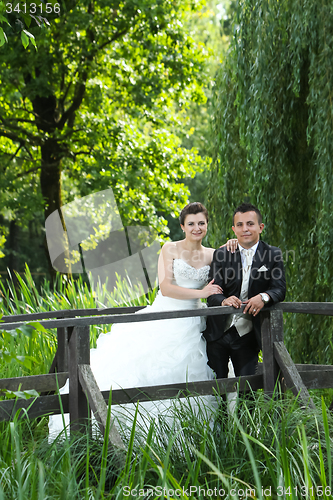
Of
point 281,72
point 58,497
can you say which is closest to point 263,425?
→ point 58,497

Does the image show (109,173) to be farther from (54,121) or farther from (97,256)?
(97,256)

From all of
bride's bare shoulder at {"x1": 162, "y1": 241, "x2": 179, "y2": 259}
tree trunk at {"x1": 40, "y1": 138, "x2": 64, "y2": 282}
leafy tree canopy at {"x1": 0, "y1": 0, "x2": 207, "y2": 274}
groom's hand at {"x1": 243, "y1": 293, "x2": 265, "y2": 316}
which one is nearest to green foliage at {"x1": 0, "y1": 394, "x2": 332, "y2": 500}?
groom's hand at {"x1": 243, "y1": 293, "x2": 265, "y2": 316}

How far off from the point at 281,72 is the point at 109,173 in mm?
4766

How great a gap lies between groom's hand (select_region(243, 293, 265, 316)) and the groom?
4.6 inches

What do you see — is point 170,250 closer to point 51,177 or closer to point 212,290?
point 212,290

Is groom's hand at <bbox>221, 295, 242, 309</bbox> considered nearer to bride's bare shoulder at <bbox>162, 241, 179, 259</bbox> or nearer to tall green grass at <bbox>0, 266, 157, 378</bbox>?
bride's bare shoulder at <bbox>162, 241, 179, 259</bbox>

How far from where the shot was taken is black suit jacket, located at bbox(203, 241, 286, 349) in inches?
121

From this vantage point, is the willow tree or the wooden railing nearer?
the wooden railing

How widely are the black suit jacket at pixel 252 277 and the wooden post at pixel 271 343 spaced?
0.09 meters

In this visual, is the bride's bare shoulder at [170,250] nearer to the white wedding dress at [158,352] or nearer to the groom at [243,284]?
the white wedding dress at [158,352]

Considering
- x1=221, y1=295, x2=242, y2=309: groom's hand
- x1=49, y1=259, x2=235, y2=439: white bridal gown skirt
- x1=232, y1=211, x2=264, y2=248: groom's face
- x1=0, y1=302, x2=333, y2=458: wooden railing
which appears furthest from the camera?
x1=49, y1=259, x2=235, y2=439: white bridal gown skirt

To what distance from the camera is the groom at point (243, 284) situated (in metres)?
3.12

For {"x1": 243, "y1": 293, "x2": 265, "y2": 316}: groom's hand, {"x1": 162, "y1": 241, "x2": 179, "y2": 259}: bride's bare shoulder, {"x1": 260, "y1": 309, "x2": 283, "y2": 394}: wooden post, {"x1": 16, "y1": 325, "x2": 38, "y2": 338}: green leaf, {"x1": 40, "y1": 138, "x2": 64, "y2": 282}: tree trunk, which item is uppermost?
{"x1": 40, "y1": 138, "x2": 64, "y2": 282}: tree trunk

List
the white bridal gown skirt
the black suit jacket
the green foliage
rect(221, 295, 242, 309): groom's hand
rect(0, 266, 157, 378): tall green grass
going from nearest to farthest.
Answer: the green foliage < rect(221, 295, 242, 309): groom's hand < the black suit jacket < the white bridal gown skirt < rect(0, 266, 157, 378): tall green grass
